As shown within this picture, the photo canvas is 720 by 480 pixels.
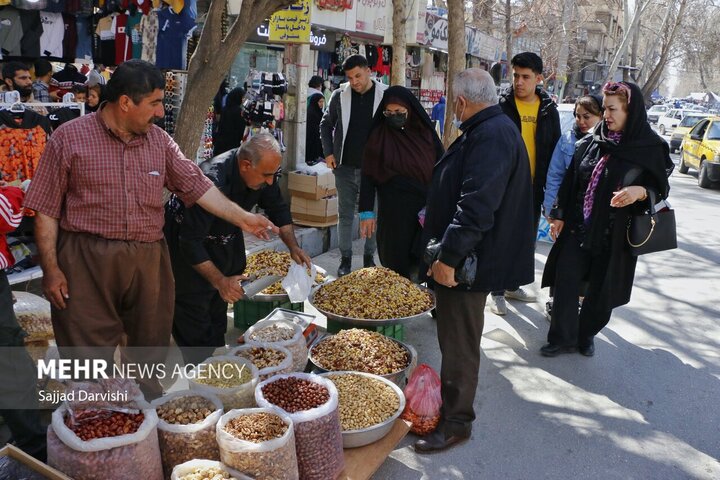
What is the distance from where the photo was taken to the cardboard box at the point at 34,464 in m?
2.37

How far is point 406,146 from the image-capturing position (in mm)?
5031

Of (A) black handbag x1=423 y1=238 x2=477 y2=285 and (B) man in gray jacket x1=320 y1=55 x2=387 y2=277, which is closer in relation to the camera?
(A) black handbag x1=423 y1=238 x2=477 y2=285

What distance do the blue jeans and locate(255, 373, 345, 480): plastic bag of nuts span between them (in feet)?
10.7

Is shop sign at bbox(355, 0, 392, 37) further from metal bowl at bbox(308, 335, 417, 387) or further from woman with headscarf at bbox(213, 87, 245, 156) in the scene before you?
metal bowl at bbox(308, 335, 417, 387)

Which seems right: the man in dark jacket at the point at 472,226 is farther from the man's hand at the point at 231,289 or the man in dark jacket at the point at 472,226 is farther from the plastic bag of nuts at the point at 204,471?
the plastic bag of nuts at the point at 204,471

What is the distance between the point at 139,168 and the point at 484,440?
2576 mm

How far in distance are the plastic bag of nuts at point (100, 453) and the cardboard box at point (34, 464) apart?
0.05m

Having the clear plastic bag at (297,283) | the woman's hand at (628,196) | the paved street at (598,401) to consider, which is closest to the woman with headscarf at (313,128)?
the paved street at (598,401)

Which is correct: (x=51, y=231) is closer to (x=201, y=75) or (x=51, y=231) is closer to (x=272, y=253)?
(x=201, y=75)

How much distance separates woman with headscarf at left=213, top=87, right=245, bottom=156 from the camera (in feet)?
28.3

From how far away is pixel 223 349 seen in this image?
13.8 ft

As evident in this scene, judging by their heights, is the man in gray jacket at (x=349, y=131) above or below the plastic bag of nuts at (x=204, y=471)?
above

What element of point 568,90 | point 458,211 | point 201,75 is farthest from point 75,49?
point 568,90

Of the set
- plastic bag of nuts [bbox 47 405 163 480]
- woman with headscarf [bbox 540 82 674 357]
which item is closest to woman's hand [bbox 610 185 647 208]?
woman with headscarf [bbox 540 82 674 357]
